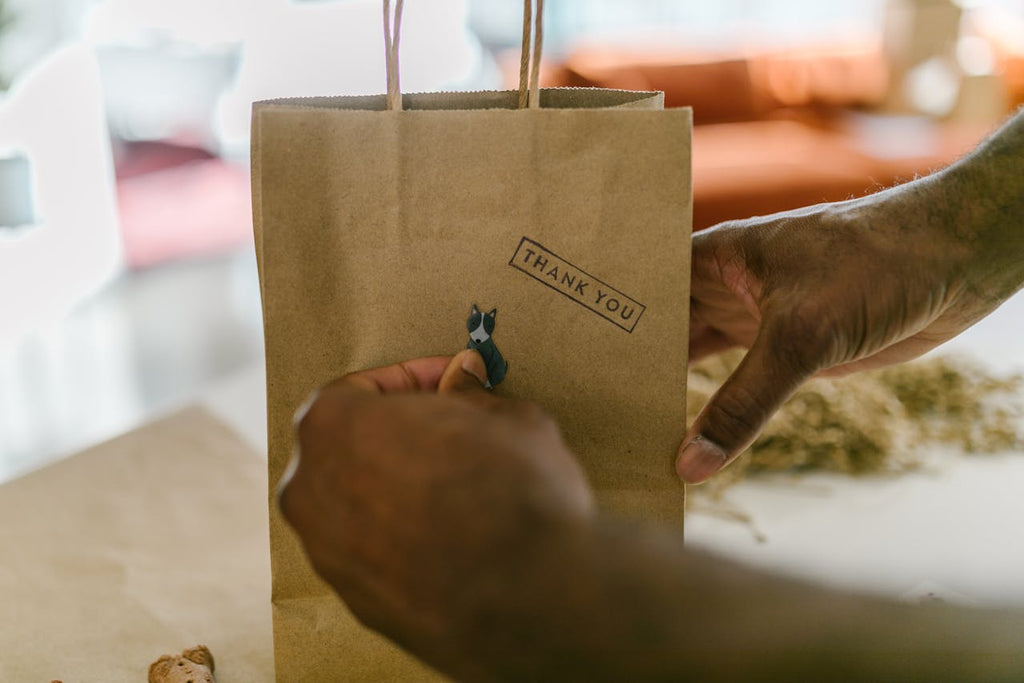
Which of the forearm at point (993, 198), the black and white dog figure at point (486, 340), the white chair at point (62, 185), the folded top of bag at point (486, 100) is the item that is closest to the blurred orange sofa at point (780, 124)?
the white chair at point (62, 185)

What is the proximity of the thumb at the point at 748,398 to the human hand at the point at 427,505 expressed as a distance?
0.24 m

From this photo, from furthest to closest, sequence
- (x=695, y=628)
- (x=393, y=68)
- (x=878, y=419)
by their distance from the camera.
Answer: (x=878, y=419) → (x=393, y=68) → (x=695, y=628)

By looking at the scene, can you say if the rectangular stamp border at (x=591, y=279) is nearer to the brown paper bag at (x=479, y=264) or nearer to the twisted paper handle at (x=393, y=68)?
the brown paper bag at (x=479, y=264)

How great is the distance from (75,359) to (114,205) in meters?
1.23

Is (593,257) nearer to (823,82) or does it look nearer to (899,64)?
(823,82)

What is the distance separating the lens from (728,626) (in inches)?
16.5

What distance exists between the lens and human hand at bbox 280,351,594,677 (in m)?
0.43

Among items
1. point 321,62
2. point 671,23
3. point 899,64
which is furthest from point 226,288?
point 671,23

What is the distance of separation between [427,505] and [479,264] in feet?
0.92

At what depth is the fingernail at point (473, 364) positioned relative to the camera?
67cm

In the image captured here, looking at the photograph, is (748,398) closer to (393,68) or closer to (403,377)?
(403,377)

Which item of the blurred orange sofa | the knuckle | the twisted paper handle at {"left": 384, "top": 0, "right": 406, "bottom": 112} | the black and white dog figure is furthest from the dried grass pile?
the blurred orange sofa

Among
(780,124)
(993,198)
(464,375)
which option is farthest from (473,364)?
(780,124)

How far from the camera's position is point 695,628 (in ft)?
1.37
